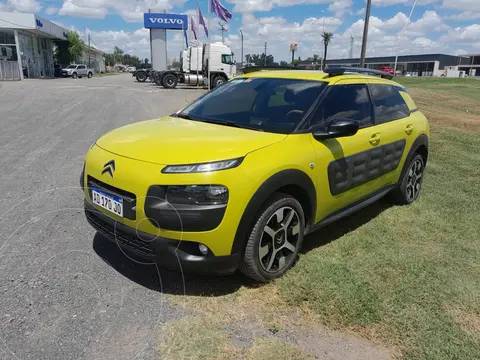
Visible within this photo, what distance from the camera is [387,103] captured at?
4496mm

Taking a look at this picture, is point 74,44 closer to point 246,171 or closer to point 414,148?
point 414,148

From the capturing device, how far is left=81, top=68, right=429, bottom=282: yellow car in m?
2.65

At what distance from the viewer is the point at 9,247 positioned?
3.48 meters

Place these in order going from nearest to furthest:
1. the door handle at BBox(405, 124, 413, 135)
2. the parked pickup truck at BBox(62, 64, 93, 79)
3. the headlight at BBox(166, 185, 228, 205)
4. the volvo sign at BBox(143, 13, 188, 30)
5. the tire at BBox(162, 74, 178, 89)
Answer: the headlight at BBox(166, 185, 228, 205), the door handle at BBox(405, 124, 413, 135), the tire at BBox(162, 74, 178, 89), the volvo sign at BBox(143, 13, 188, 30), the parked pickup truck at BBox(62, 64, 93, 79)

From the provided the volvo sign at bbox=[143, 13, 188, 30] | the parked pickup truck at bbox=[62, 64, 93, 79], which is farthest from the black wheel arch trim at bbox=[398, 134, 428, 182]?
the parked pickup truck at bbox=[62, 64, 93, 79]

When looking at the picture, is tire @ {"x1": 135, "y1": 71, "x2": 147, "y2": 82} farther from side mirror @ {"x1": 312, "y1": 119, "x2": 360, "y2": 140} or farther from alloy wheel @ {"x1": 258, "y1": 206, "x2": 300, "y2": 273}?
alloy wheel @ {"x1": 258, "y1": 206, "x2": 300, "y2": 273}

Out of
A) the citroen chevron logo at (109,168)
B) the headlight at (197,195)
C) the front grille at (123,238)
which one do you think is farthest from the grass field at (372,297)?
the citroen chevron logo at (109,168)

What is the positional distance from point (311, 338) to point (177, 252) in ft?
3.54

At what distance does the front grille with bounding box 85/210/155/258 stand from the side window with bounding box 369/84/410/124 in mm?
2815

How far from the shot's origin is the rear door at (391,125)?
13.9ft

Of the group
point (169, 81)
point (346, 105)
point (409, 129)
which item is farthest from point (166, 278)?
point (169, 81)

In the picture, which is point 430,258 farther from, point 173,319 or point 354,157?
point 173,319

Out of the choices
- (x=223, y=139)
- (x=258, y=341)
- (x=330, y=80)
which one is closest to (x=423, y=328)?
(x=258, y=341)

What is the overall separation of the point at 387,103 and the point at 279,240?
2383 millimetres
